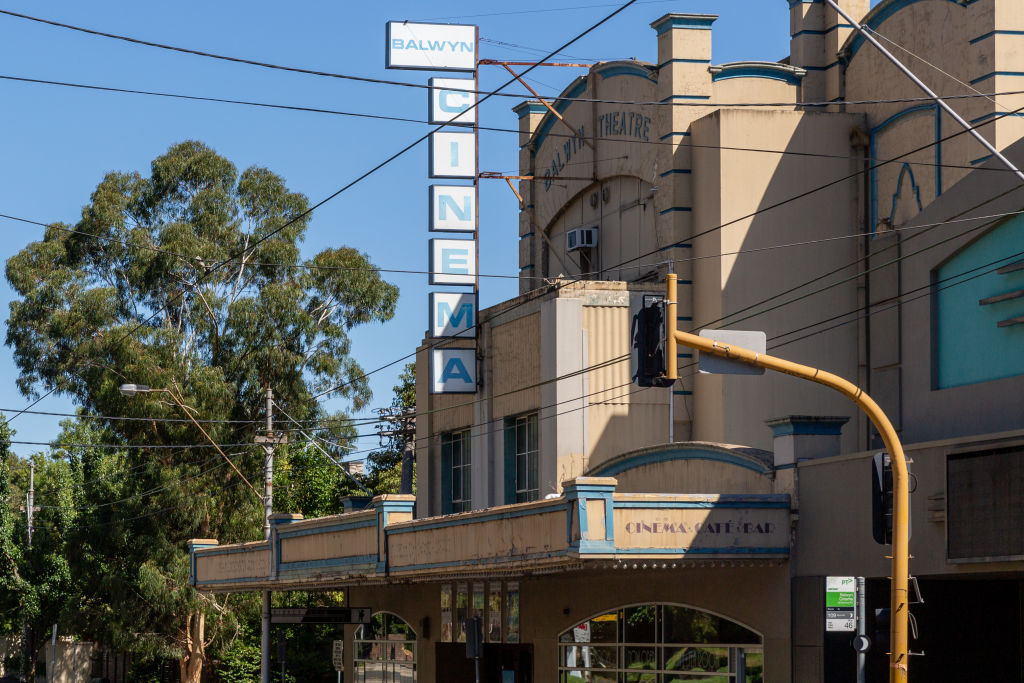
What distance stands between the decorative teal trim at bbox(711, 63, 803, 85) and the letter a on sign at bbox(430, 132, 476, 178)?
523cm

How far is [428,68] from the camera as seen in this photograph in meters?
29.9

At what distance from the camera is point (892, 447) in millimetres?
12562

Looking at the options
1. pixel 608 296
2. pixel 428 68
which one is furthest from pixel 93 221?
pixel 608 296

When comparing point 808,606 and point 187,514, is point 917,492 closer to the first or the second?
point 808,606

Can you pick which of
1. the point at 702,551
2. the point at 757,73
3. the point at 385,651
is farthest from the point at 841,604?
the point at 385,651

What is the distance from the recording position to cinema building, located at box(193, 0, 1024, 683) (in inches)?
744

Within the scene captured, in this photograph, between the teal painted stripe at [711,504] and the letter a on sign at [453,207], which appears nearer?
the teal painted stripe at [711,504]


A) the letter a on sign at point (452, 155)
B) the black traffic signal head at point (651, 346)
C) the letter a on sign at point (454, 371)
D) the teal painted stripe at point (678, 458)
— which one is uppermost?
the letter a on sign at point (452, 155)

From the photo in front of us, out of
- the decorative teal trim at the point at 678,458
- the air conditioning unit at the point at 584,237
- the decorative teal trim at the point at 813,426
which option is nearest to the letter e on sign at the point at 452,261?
the air conditioning unit at the point at 584,237

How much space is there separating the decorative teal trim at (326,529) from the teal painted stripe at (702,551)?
803 centimetres

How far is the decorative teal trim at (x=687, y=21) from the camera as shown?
27609 mm

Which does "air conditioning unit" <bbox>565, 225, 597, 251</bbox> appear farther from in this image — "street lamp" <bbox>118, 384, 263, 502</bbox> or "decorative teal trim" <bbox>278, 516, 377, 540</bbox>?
"street lamp" <bbox>118, 384, 263, 502</bbox>

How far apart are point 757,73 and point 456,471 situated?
10764mm

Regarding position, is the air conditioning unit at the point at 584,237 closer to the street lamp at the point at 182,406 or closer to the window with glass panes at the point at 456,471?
the window with glass panes at the point at 456,471
